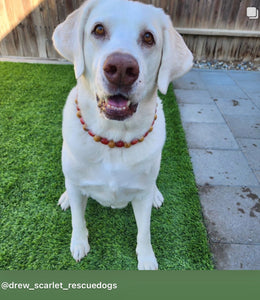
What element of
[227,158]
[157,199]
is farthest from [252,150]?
[157,199]

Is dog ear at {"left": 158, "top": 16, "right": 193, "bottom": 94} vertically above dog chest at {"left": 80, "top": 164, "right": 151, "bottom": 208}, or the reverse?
dog ear at {"left": 158, "top": 16, "right": 193, "bottom": 94}

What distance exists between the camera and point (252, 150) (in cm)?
313

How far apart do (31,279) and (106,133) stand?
1.11 m

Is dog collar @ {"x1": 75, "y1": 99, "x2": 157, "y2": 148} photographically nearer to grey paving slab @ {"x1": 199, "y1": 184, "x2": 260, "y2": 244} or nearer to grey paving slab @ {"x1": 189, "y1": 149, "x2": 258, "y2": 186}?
grey paving slab @ {"x1": 199, "y1": 184, "x2": 260, "y2": 244}

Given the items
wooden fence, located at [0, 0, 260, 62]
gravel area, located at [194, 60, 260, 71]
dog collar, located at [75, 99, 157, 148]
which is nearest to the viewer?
dog collar, located at [75, 99, 157, 148]

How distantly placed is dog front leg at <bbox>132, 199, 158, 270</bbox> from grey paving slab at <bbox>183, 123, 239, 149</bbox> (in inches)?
61.1

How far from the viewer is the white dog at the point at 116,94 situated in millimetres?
1255

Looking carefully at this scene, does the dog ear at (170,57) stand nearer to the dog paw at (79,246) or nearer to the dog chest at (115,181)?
the dog chest at (115,181)

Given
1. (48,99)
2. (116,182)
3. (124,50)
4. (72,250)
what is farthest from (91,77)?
(48,99)

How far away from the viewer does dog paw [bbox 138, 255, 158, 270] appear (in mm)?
1859

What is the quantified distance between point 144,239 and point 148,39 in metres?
1.34

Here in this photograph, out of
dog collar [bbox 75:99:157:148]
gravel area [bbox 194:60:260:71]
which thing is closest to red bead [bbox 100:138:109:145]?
dog collar [bbox 75:99:157:148]

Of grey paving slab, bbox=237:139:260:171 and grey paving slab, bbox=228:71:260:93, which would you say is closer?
grey paving slab, bbox=237:139:260:171

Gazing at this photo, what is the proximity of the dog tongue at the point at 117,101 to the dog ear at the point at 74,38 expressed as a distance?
0.24 metres
